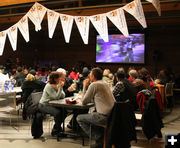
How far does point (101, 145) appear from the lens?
362 cm

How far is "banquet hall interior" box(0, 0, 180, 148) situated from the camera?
15.7ft

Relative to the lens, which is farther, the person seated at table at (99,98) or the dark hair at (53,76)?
the dark hair at (53,76)

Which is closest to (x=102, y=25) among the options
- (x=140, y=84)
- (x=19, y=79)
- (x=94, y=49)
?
(x=140, y=84)

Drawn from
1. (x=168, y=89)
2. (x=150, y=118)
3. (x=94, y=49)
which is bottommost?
(x=150, y=118)

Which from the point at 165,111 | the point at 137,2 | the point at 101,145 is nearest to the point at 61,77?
the point at 101,145

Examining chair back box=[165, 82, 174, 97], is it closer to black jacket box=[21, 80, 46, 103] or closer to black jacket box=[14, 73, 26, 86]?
black jacket box=[21, 80, 46, 103]

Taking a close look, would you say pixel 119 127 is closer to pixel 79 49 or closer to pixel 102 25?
pixel 102 25

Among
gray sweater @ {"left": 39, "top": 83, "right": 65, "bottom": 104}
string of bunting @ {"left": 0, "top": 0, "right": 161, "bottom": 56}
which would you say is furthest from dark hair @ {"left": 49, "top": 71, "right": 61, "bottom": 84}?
string of bunting @ {"left": 0, "top": 0, "right": 161, "bottom": 56}

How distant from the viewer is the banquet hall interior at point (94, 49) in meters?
4.80

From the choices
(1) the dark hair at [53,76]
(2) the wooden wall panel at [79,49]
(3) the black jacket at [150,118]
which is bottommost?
(3) the black jacket at [150,118]

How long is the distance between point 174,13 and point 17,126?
6.78 metres

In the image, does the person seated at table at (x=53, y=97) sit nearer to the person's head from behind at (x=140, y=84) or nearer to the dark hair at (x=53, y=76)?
the dark hair at (x=53, y=76)

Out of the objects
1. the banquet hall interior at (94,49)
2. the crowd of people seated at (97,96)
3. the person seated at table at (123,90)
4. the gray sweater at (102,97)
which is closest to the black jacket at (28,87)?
the crowd of people seated at (97,96)

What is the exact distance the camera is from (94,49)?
12.9 metres
